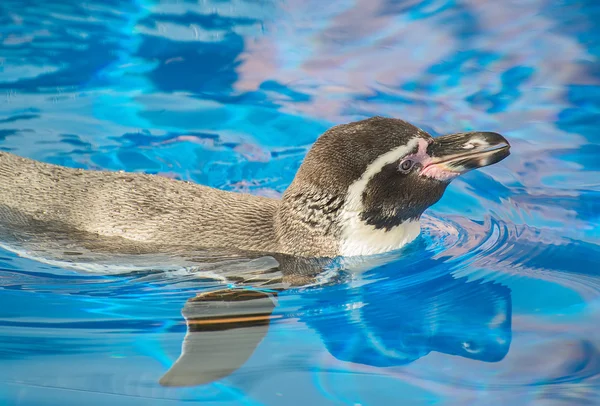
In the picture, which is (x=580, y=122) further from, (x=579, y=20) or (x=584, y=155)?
(x=579, y=20)

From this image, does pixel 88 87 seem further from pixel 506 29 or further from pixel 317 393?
pixel 317 393

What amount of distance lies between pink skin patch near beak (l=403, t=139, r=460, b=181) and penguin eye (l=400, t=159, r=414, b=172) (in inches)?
0.7

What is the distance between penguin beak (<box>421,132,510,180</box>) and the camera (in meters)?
3.53

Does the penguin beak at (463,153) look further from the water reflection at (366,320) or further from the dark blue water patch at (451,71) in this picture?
the dark blue water patch at (451,71)

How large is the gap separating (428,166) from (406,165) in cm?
11

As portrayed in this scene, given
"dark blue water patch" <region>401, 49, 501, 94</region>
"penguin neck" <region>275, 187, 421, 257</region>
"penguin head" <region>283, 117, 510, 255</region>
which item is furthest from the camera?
"dark blue water patch" <region>401, 49, 501, 94</region>

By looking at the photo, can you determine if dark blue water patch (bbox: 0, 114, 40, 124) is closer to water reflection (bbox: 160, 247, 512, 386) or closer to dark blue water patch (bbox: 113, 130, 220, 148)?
dark blue water patch (bbox: 113, 130, 220, 148)

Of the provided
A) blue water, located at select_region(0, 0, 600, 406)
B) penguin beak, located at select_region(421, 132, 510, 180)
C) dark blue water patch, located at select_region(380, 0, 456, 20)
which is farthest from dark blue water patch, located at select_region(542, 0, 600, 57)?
penguin beak, located at select_region(421, 132, 510, 180)

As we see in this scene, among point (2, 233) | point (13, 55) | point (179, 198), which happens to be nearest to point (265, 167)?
point (179, 198)

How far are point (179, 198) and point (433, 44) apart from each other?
3859 mm

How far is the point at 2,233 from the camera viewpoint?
3875 mm

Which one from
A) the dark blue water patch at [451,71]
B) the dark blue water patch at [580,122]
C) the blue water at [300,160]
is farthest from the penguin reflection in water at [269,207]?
the dark blue water patch at [451,71]

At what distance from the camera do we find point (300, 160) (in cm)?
564

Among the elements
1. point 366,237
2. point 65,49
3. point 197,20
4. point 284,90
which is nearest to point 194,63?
point 197,20
